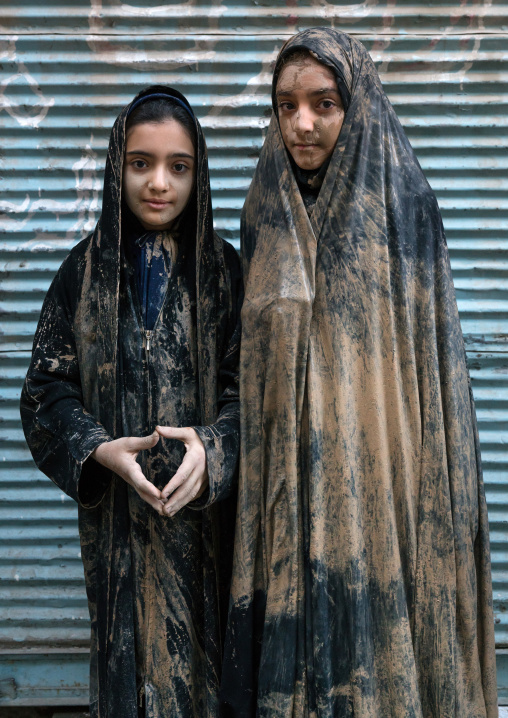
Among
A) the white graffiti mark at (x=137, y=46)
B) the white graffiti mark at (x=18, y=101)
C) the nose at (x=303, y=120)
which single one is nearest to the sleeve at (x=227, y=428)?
the nose at (x=303, y=120)

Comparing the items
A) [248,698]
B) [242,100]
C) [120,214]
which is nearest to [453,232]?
[242,100]

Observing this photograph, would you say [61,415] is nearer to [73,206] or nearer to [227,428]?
[227,428]

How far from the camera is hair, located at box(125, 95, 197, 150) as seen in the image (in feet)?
6.03

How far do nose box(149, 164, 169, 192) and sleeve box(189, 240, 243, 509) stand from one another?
0.29 m

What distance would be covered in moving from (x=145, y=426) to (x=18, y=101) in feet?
5.59

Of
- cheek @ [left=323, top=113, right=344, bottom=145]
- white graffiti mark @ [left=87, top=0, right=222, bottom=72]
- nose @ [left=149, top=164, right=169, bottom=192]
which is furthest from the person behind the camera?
white graffiti mark @ [left=87, top=0, right=222, bottom=72]

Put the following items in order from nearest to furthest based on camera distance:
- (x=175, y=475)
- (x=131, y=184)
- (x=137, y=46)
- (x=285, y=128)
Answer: (x=175, y=475), (x=285, y=128), (x=131, y=184), (x=137, y=46)

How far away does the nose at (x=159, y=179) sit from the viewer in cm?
182

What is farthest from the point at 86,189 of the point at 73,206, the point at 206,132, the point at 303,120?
the point at 303,120

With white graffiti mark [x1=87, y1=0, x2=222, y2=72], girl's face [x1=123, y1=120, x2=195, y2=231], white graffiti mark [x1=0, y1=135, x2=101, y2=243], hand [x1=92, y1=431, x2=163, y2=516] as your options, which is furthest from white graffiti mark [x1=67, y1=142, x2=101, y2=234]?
hand [x1=92, y1=431, x2=163, y2=516]

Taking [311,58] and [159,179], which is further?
[159,179]

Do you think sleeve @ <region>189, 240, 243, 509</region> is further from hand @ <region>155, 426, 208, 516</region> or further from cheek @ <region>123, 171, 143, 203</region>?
cheek @ <region>123, 171, 143, 203</region>

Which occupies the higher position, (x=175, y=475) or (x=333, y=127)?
(x=333, y=127)

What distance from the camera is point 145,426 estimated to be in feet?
6.26
